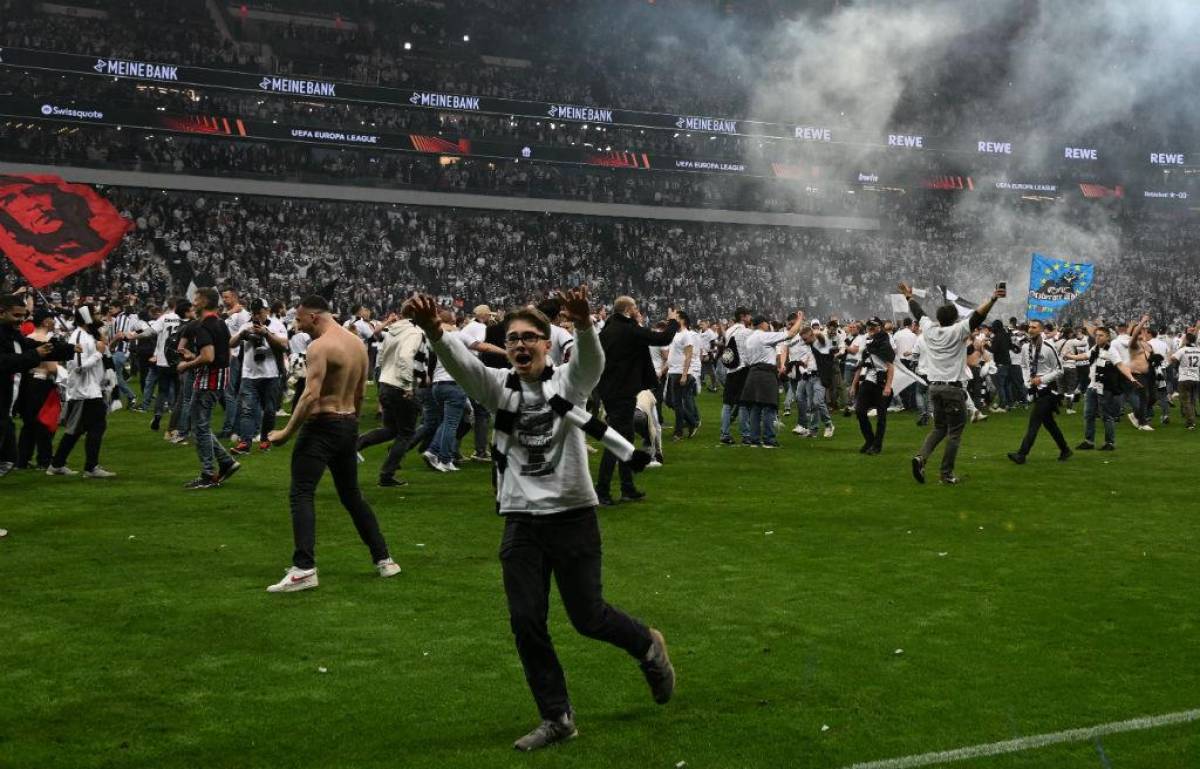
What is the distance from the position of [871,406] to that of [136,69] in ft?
115

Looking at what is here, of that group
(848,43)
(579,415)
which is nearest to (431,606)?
(579,415)

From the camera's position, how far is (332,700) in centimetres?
519

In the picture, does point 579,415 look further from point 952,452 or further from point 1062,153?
point 1062,153

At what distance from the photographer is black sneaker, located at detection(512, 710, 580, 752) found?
4.55 meters

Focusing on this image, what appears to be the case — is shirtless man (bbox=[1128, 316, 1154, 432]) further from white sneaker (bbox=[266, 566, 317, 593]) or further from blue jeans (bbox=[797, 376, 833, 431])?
white sneaker (bbox=[266, 566, 317, 593])

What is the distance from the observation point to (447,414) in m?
13.0

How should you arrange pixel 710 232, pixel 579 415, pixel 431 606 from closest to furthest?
pixel 579 415
pixel 431 606
pixel 710 232

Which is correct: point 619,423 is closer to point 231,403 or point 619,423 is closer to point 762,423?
point 762,423

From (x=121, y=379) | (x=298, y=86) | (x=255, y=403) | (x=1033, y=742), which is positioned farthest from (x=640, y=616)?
(x=298, y=86)

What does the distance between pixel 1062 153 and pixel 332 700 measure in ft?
195

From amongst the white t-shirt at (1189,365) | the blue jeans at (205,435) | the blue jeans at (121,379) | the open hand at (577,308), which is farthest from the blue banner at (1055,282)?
the open hand at (577,308)

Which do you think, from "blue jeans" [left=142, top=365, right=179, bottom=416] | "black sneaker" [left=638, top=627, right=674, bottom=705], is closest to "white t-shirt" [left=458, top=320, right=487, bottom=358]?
"blue jeans" [left=142, top=365, right=179, bottom=416]

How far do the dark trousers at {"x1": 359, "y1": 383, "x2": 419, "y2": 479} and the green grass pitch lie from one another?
52 centimetres

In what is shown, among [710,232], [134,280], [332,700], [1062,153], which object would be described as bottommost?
[332,700]
